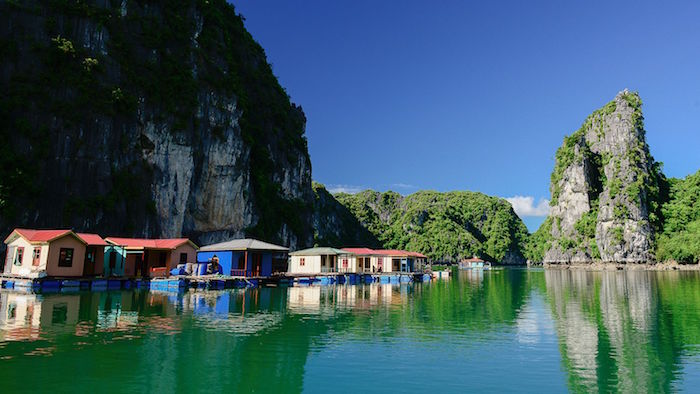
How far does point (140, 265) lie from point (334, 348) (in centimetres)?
3647

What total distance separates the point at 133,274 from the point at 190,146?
74.3ft

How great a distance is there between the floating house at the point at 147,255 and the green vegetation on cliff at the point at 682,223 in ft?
437

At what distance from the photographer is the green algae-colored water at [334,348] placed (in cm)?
1321

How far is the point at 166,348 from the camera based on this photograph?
1680 cm

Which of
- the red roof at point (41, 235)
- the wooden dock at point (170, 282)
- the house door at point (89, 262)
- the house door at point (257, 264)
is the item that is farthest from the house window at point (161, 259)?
the house door at point (257, 264)

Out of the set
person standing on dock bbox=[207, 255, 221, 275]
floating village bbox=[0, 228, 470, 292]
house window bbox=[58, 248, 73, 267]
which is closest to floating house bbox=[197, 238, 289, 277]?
floating village bbox=[0, 228, 470, 292]

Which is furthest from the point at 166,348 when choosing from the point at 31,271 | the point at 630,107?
the point at 630,107

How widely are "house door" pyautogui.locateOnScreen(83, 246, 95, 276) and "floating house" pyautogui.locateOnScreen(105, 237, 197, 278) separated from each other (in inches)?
87.1

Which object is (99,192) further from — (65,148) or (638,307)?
(638,307)

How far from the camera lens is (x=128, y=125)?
57.0 meters

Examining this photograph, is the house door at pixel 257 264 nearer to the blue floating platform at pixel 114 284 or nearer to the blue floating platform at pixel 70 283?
the blue floating platform at pixel 114 284

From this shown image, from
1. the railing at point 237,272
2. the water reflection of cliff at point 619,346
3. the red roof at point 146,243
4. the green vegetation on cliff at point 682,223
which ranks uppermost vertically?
the green vegetation on cliff at point 682,223

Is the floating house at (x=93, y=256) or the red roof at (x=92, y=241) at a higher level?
the red roof at (x=92, y=241)

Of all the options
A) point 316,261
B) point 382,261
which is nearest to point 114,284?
point 316,261
